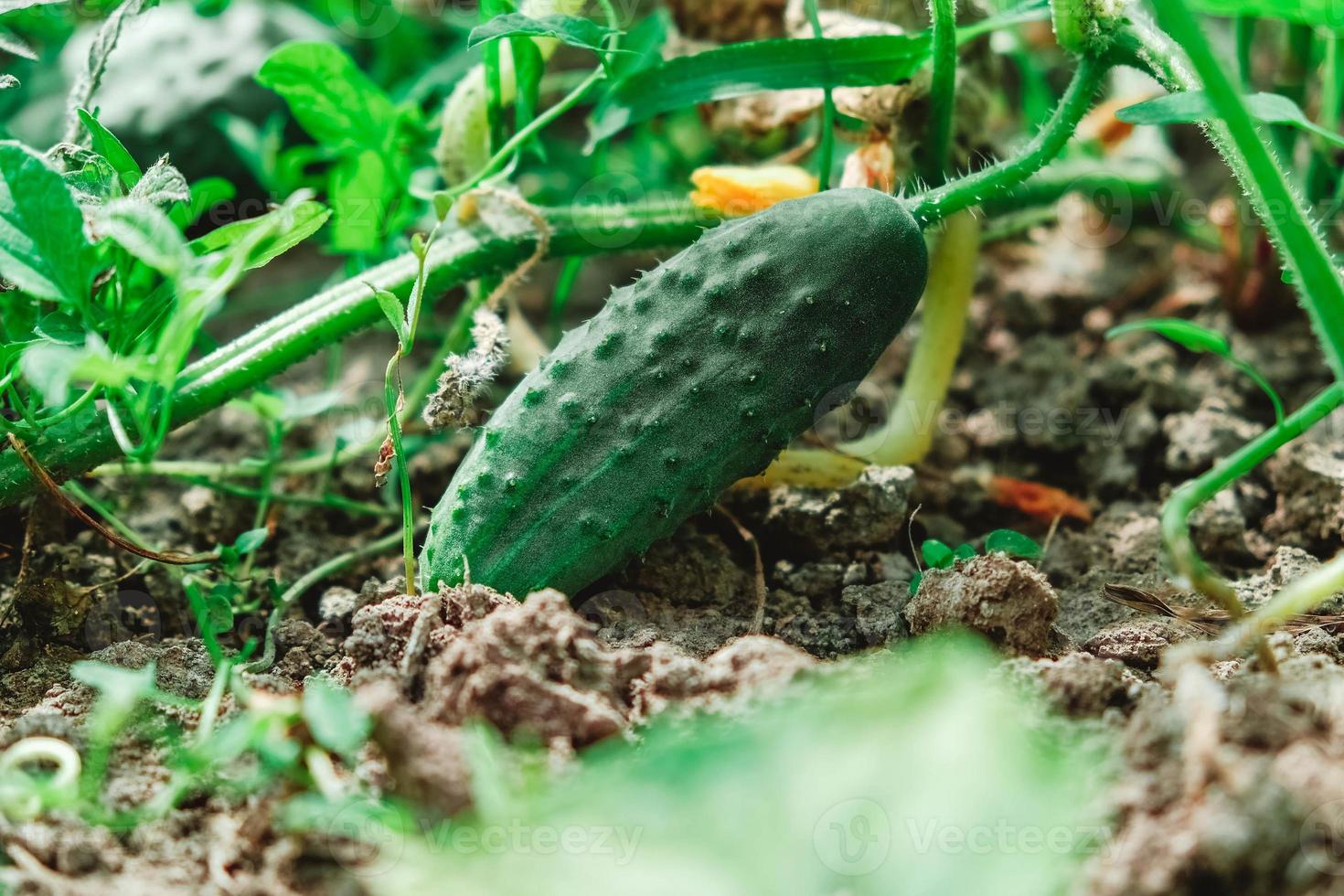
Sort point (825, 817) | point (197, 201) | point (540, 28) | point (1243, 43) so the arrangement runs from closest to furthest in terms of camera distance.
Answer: point (825, 817) → point (540, 28) → point (197, 201) → point (1243, 43)

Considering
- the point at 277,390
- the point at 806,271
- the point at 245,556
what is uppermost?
the point at 806,271

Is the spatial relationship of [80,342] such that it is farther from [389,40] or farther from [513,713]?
[389,40]

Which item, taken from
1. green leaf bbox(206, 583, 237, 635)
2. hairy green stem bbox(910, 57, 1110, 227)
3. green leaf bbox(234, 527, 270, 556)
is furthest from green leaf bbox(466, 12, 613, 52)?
green leaf bbox(206, 583, 237, 635)

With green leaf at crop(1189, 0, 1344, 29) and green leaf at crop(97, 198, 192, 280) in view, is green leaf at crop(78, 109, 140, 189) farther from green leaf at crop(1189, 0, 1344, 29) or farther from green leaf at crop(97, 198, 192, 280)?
green leaf at crop(1189, 0, 1344, 29)

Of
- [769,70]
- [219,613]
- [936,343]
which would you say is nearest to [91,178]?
[219,613]

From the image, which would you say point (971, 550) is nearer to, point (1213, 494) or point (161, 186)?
point (1213, 494)

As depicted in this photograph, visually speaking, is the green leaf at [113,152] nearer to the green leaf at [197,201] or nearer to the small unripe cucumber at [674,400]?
the green leaf at [197,201]

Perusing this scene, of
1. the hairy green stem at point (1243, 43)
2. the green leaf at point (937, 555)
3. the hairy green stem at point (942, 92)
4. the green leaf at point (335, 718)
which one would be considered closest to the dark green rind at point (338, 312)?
the hairy green stem at point (942, 92)

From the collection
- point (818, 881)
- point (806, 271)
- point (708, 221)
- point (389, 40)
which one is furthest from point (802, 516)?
point (389, 40)
